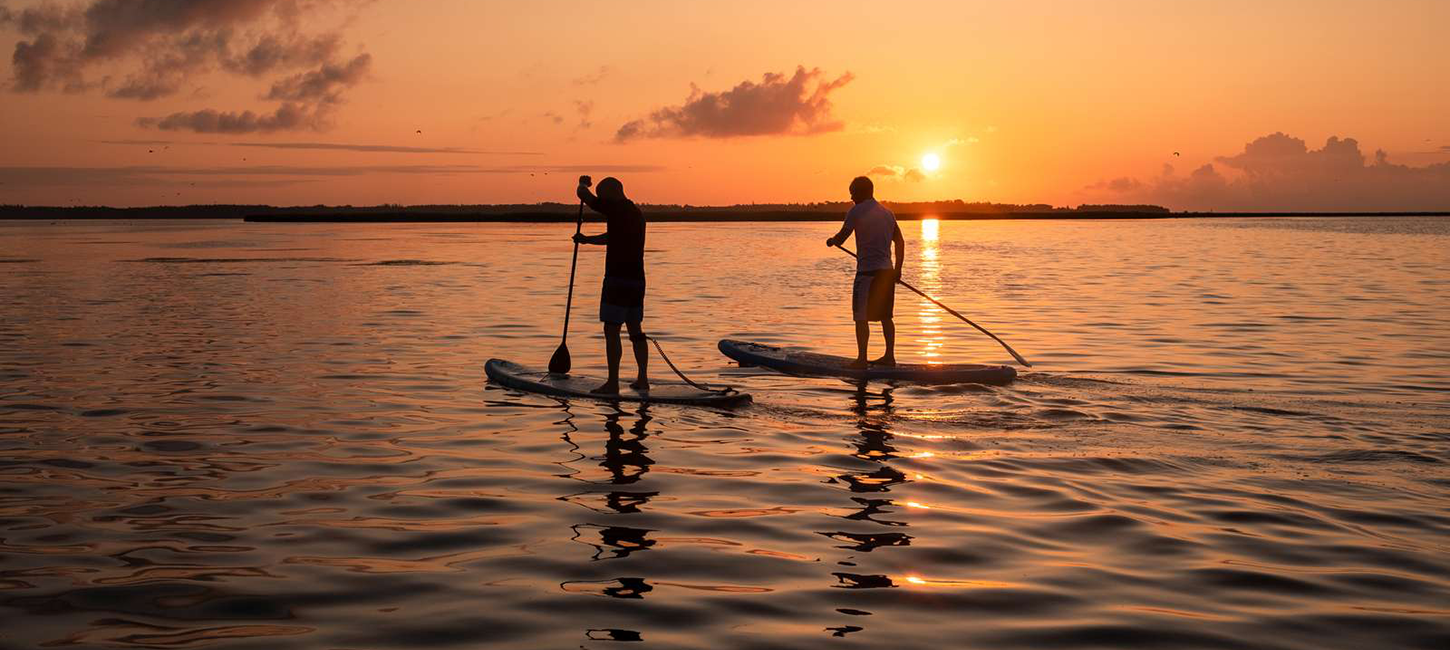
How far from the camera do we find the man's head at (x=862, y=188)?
15.2m

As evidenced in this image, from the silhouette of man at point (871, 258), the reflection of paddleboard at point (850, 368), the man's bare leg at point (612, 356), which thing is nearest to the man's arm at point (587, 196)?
the man's bare leg at point (612, 356)

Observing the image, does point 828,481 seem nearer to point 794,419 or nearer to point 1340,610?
point 794,419

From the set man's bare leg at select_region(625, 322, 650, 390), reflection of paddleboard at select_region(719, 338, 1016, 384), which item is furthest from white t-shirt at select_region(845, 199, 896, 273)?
man's bare leg at select_region(625, 322, 650, 390)

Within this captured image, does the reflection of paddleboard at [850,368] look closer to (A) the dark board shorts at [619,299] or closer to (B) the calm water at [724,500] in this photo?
(B) the calm water at [724,500]

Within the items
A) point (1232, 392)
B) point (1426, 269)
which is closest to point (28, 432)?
point (1232, 392)

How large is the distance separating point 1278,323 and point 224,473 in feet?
64.6

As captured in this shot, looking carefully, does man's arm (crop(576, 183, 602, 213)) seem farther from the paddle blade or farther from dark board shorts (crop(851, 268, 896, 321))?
dark board shorts (crop(851, 268, 896, 321))

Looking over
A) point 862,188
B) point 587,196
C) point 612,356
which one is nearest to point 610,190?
point 587,196

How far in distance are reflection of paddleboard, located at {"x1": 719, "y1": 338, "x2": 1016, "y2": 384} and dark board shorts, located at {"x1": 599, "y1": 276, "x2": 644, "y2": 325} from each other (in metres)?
3.46

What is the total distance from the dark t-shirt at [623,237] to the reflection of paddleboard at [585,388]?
1.34m

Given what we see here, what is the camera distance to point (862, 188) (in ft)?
49.8

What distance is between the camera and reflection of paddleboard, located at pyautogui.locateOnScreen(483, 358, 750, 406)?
12682 mm

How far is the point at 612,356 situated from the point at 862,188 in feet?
14.1

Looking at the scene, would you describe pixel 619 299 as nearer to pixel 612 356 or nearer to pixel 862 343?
pixel 612 356
